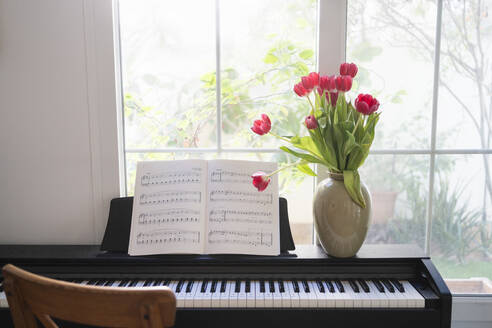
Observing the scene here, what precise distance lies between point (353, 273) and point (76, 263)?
1092 millimetres

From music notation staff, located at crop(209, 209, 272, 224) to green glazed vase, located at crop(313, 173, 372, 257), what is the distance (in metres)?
0.21

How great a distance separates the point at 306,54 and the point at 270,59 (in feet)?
0.58

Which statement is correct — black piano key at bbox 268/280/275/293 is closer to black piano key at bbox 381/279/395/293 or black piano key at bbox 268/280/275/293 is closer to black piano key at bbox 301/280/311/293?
black piano key at bbox 301/280/311/293

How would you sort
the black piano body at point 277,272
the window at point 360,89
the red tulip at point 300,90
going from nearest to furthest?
the black piano body at point 277,272, the red tulip at point 300,90, the window at point 360,89

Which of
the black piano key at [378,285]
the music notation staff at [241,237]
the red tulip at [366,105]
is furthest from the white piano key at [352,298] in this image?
the red tulip at [366,105]

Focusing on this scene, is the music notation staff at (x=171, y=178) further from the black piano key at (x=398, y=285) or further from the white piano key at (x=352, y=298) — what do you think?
the black piano key at (x=398, y=285)

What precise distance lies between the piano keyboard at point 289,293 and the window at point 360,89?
561 millimetres

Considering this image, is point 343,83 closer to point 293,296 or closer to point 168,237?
point 293,296

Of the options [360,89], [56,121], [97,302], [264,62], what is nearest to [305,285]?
[97,302]

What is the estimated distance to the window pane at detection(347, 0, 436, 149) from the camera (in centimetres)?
186

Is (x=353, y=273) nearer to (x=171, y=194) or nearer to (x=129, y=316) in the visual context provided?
(x=171, y=194)

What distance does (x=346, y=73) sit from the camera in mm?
1490

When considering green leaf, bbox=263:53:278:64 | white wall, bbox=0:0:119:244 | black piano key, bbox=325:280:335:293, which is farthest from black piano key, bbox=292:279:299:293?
green leaf, bbox=263:53:278:64

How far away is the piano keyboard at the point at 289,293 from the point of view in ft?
4.63
